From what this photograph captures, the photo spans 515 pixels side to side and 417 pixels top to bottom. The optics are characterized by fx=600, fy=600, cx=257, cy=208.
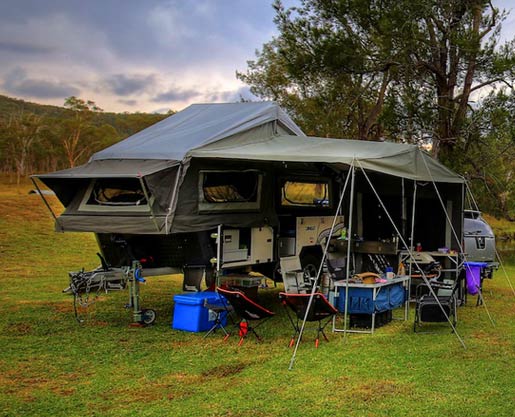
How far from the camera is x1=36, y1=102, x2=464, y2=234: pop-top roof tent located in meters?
7.21

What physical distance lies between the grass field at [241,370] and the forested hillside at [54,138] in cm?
4450

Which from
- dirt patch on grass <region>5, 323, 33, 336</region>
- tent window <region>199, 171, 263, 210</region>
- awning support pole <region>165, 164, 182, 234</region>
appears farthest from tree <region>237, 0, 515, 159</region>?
dirt patch on grass <region>5, 323, 33, 336</region>

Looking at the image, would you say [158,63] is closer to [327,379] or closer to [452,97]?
[452,97]

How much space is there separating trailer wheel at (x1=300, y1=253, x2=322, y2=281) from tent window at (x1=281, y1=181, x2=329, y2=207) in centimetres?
84

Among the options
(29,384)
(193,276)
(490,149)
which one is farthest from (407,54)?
Result: (29,384)

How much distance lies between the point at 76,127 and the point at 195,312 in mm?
48113

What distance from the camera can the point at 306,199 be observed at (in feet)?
31.9

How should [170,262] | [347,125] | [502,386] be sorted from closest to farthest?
[502,386] < [170,262] < [347,125]

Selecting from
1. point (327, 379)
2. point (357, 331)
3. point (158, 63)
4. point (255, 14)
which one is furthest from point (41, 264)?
point (327, 379)

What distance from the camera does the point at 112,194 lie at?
7.75 m

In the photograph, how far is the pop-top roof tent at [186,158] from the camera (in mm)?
7215

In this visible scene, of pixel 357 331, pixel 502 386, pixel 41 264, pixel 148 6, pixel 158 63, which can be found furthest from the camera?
pixel 158 63

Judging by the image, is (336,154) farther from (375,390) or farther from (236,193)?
(375,390)

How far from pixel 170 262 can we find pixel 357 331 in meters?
2.58
